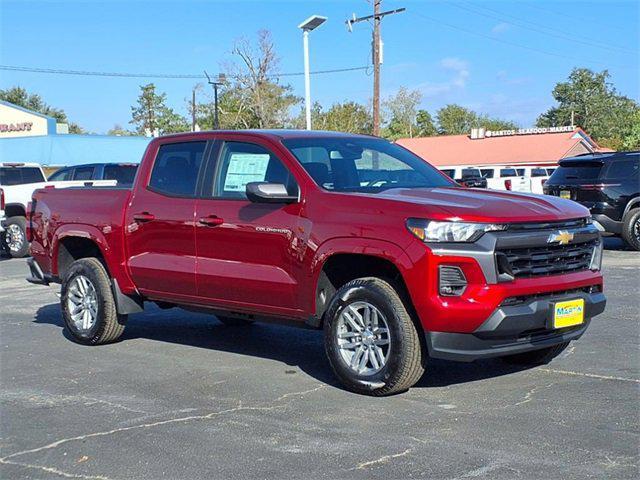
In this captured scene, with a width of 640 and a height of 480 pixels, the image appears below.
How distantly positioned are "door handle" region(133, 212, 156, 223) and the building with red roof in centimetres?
4705

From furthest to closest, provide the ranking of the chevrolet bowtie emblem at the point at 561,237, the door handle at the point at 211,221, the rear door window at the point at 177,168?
1. the rear door window at the point at 177,168
2. the door handle at the point at 211,221
3. the chevrolet bowtie emblem at the point at 561,237

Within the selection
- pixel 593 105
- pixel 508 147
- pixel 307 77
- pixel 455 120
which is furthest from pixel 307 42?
pixel 455 120

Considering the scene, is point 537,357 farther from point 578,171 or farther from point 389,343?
point 578,171

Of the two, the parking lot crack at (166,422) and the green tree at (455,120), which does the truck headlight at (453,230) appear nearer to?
the parking lot crack at (166,422)

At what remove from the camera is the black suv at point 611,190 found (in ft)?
50.1

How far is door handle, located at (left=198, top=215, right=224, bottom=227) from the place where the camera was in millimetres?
6693

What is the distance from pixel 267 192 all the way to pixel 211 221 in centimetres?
84

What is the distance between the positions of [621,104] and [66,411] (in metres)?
85.6

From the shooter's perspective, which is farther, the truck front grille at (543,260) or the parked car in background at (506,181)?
the parked car in background at (506,181)

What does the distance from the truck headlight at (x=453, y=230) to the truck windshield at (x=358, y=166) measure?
94 centimetres

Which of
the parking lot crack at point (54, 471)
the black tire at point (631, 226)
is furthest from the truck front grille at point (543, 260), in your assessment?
the black tire at point (631, 226)

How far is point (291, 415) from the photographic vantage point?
543 centimetres

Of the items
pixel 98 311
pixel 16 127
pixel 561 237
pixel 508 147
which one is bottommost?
pixel 98 311

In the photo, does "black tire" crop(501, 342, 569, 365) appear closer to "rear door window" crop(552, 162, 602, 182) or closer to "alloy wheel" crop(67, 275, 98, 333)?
"alloy wheel" crop(67, 275, 98, 333)
